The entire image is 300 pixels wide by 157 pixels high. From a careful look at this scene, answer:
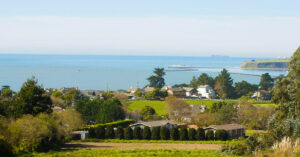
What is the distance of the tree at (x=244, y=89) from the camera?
2852 inches

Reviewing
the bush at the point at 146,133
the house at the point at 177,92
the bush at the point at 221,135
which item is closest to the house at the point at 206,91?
the house at the point at 177,92

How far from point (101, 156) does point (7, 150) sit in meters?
4.23

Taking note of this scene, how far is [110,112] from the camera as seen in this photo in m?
42.8

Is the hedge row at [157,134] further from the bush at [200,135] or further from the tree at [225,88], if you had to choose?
the tree at [225,88]

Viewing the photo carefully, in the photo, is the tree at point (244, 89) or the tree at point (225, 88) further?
the tree at point (225, 88)

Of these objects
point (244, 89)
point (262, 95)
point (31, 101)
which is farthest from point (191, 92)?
point (31, 101)

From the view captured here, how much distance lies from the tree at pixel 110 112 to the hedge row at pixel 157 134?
24.4ft

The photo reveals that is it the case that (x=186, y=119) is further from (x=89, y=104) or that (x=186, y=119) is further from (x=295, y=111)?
(x=295, y=111)

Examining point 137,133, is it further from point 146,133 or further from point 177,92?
point 177,92

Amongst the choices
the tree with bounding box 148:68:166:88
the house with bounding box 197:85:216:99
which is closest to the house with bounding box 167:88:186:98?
the house with bounding box 197:85:216:99

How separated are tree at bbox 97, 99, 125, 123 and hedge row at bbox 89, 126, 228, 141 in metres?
7.43

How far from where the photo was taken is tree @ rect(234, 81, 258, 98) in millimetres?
72438

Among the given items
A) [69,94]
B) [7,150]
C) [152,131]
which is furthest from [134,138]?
[69,94]

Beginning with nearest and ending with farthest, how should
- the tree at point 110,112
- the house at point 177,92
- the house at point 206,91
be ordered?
the tree at point 110,112, the house at point 177,92, the house at point 206,91
